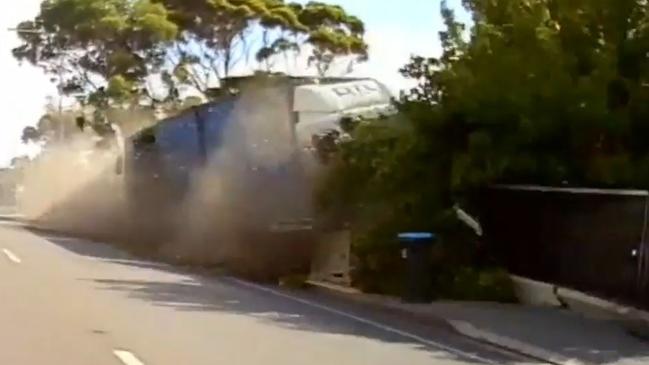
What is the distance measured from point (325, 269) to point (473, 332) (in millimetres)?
9837

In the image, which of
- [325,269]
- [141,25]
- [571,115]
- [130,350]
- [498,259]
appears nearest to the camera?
[130,350]

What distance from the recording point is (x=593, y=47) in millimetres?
22766

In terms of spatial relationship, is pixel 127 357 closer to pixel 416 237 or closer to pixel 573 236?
pixel 416 237

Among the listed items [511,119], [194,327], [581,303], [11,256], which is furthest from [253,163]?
[194,327]

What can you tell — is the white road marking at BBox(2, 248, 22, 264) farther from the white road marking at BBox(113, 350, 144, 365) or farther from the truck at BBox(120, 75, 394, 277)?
the white road marking at BBox(113, 350, 144, 365)

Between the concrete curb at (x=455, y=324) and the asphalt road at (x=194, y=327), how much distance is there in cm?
20

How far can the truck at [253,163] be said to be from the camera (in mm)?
28078

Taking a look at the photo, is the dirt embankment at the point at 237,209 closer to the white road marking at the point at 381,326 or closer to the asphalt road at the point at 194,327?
the asphalt road at the point at 194,327

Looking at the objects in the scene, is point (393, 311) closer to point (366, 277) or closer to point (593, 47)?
point (366, 277)

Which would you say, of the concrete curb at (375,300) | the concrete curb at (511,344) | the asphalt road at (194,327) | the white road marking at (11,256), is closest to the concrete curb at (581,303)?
the concrete curb at (511,344)

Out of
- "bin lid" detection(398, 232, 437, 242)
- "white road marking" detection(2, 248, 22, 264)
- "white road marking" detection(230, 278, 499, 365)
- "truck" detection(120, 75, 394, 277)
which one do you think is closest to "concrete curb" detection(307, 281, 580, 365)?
"white road marking" detection(230, 278, 499, 365)

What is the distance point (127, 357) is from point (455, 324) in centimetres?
580

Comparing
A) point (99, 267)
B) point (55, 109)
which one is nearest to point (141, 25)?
point (55, 109)

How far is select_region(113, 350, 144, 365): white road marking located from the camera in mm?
13508
